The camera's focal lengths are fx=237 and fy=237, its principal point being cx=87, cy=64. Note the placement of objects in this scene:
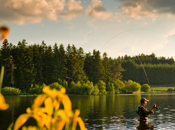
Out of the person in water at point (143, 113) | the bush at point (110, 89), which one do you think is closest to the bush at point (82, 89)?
the bush at point (110, 89)

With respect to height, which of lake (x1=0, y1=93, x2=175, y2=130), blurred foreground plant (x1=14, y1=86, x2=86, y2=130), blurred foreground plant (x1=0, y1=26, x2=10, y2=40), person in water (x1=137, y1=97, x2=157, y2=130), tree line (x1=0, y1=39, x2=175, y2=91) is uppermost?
tree line (x1=0, y1=39, x2=175, y2=91)

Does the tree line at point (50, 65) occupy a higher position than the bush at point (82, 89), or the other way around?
the tree line at point (50, 65)

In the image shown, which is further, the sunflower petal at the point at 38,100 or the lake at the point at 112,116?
the lake at the point at 112,116

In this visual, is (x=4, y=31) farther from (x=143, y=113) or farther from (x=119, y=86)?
(x=119, y=86)

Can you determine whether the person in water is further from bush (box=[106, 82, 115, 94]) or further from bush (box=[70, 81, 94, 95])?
bush (box=[106, 82, 115, 94])

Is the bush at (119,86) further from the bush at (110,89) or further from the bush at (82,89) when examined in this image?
the bush at (82,89)

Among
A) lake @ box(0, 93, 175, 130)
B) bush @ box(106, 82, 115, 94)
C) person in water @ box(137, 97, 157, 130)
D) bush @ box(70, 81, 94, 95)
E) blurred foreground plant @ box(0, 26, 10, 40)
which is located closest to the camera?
blurred foreground plant @ box(0, 26, 10, 40)

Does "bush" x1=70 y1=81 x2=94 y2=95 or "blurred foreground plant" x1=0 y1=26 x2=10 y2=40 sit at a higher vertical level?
"blurred foreground plant" x1=0 y1=26 x2=10 y2=40

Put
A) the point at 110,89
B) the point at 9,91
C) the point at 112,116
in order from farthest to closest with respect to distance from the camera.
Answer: the point at 110,89
the point at 9,91
the point at 112,116

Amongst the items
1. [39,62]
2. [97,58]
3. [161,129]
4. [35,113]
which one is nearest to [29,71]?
[39,62]

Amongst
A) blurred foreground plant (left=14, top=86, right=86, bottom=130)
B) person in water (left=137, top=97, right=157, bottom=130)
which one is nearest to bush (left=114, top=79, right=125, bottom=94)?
person in water (left=137, top=97, right=157, bottom=130)

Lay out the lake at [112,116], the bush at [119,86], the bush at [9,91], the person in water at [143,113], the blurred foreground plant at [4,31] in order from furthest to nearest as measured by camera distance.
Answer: the bush at [119,86] < the bush at [9,91] < the lake at [112,116] < the person in water at [143,113] < the blurred foreground plant at [4,31]

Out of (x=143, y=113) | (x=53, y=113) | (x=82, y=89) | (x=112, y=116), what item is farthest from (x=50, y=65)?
(x=53, y=113)

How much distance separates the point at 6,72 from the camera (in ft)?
201
